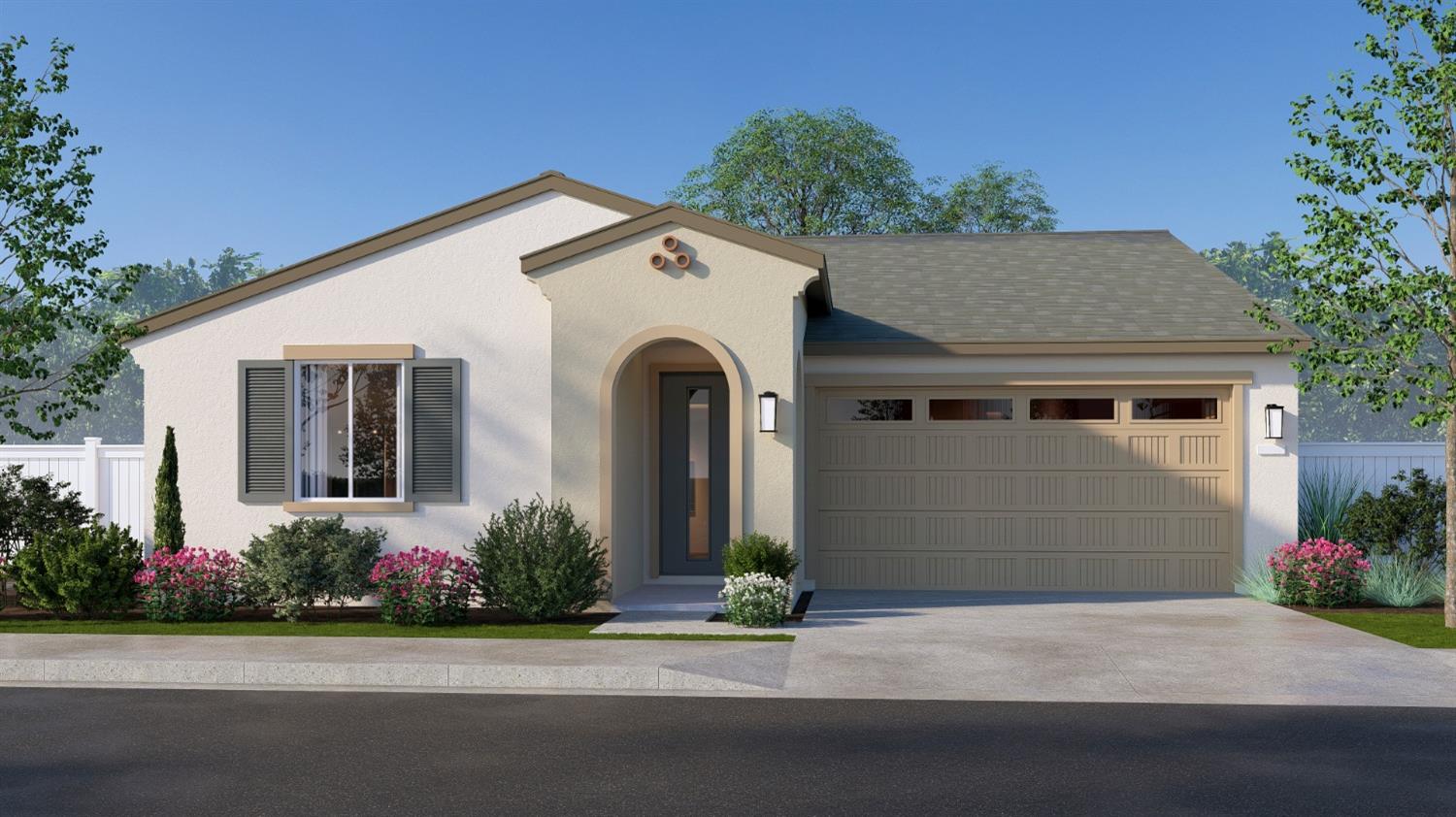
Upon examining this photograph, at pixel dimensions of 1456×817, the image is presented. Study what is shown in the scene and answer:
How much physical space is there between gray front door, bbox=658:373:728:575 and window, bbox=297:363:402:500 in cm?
331

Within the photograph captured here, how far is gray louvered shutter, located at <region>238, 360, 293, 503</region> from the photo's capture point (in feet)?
47.8

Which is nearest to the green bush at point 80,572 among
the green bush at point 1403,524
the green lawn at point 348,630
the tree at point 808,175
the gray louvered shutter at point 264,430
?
the green lawn at point 348,630

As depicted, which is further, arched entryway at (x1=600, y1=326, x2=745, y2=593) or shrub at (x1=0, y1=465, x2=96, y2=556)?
arched entryway at (x1=600, y1=326, x2=745, y2=593)

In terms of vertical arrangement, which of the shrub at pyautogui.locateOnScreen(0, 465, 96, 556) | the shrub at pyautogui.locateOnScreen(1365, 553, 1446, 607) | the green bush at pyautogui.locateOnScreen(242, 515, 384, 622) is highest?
the shrub at pyautogui.locateOnScreen(0, 465, 96, 556)

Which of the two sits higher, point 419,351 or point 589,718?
point 419,351

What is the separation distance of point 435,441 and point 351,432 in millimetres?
996

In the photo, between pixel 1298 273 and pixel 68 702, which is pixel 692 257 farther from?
pixel 68 702

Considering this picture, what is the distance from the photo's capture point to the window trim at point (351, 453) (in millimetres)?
14422

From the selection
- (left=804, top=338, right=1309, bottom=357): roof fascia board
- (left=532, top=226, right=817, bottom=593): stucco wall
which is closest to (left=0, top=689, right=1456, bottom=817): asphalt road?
(left=532, top=226, right=817, bottom=593): stucco wall

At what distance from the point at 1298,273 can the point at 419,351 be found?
9393 mm

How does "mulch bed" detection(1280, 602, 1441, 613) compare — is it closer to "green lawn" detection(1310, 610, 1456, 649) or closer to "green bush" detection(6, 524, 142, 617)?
"green lawn" detection(1310, 610, 1456, 649)

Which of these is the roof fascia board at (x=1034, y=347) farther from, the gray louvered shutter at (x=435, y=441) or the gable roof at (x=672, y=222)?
the gray louvered shutter at (x=435, y=441)

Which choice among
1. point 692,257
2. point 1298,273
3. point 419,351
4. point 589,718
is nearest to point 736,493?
point 692,257

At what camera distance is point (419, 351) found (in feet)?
→ 47.7
